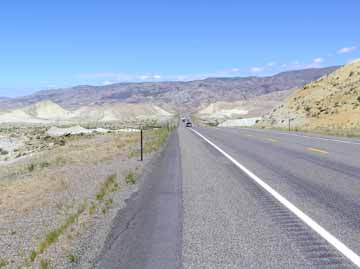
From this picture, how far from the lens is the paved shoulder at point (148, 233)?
5.35 m

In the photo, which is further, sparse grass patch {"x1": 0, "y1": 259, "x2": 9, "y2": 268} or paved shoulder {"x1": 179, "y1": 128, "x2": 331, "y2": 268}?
sparse grass patch {"x1": 0, "y1": 259, "x2": 9, "y2": 268}

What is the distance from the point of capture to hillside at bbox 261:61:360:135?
53.2 metres

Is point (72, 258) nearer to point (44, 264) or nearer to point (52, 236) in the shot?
point (44, 264)

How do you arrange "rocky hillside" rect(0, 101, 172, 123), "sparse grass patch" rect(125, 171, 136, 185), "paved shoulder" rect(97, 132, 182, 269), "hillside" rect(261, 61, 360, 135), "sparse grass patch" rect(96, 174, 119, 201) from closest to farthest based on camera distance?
"paved shoulder" rect(97, 132, 182, 269) < "sparse grass patch" rect(96, 174, 119, 201) < "sparse grass patch" rect(125, 171, 136, 185) < "hillside" rect(261, 61, 360, 135) < "rocky hillside" rect(0, 101, 172, 123)

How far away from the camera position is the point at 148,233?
6605 mm

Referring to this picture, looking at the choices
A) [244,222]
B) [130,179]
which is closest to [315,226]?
[244,222]

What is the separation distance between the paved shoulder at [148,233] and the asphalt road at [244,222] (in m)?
0.01

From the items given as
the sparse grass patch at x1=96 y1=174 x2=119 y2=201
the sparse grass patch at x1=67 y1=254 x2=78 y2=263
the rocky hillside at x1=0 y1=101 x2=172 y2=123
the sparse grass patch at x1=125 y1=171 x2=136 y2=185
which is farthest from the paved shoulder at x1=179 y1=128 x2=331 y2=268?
the rocky hillside at x1=0 y1=101 x2=172 y2=123

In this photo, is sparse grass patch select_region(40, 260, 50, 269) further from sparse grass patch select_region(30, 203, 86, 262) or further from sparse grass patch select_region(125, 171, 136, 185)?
sparse grass patch select_region(125, 171, 136, 185)

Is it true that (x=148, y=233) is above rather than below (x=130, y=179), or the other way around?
above

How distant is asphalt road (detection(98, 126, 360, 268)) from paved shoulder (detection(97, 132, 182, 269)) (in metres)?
0.01

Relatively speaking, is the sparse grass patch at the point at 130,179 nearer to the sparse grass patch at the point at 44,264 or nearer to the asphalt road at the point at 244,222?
the asphalt road at the point at 244,222

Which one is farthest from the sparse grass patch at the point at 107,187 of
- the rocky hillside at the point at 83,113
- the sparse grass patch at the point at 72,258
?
the rocky hillside at the point at 83,113

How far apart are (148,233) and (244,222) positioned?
4.86ft
